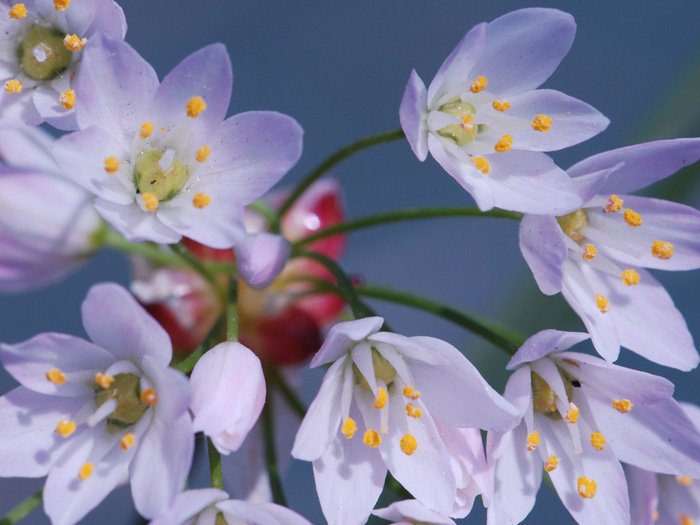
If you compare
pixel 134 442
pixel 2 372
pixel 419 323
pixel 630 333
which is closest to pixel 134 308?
pixel 134 442

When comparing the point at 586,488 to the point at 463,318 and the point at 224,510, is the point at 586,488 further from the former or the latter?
the point at 224,510

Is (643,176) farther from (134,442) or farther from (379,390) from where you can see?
(134,442)

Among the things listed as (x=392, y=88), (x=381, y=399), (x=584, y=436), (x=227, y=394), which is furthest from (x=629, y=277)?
(x=392, y=88)

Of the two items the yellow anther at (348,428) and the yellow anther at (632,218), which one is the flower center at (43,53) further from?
Answer: the yellow anther at (632,218)

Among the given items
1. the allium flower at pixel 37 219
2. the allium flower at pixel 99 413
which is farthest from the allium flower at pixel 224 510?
the allium flower at pixel 37 219

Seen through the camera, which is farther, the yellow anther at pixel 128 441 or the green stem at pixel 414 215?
the green stem at pixel 414 215
